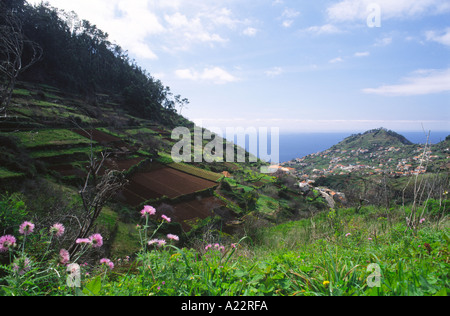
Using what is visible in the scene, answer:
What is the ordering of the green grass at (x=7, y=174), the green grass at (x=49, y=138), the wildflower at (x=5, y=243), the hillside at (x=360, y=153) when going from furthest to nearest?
the hillside at (x=360, y=153) → the green grass at (x=49, y=138) → the green grass at (x=7, y=174) → the wildflower at (x=5, y=243)

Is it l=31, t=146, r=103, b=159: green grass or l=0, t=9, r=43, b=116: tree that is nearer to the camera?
l=0, t=9, r=43, b=116: tree

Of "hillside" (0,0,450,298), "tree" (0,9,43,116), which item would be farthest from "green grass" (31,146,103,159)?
"tree" (0,9,43,116)

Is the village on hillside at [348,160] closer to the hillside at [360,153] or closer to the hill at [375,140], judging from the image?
the hillside at [360,153]

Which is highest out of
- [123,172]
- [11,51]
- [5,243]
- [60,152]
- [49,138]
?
[11,51]

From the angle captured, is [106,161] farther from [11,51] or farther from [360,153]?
[360,153]

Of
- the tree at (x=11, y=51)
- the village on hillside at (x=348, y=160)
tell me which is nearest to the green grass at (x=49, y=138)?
the tree at (x=11, y=51)

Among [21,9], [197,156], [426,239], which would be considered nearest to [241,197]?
[197,156]

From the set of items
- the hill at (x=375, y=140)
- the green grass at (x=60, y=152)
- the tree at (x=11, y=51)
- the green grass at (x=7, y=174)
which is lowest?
the green grass at (x=7, y=174)

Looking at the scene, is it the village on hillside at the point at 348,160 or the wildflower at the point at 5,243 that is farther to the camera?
the village on hillside at the point at 348,160

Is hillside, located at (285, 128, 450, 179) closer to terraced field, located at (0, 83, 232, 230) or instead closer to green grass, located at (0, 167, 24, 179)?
terraced field, located at (0, 83, 232, 230)

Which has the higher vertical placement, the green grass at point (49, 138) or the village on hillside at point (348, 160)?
the green grass at point (49, 138)

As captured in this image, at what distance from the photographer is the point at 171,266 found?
62.2 inches

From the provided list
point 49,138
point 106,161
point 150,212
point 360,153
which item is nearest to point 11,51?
point 150,212
